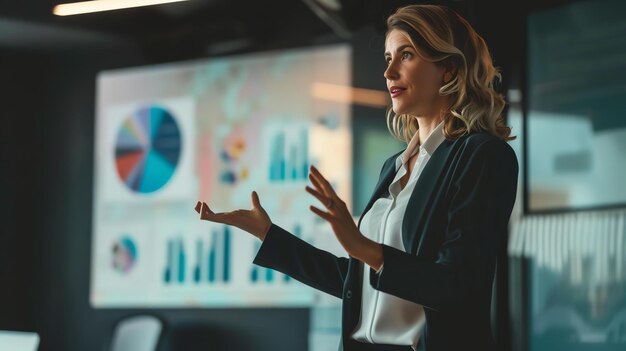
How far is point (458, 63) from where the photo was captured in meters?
1.66

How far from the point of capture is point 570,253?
462 centimetres

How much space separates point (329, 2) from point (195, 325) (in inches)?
99.0

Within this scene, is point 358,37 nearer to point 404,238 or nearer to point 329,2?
point 329,2

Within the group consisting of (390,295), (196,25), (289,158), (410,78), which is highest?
(196,25)

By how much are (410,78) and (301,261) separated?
1.36 feet

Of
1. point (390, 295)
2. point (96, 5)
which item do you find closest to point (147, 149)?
point (96, 5)

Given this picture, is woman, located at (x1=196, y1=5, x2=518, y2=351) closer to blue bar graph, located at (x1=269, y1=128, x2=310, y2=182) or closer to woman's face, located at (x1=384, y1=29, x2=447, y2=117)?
woman's face, located at (x1=384, y1=29, x2=447, y2=117)

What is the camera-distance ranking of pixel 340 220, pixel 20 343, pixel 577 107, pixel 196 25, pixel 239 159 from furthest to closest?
pixel 196 25 < pixel 239 159 < pixel 577 107 < pixel 20 343 < pixel 340 220

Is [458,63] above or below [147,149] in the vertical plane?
below

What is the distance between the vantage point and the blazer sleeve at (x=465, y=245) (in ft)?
4.63

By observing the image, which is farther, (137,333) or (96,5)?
(137,333)

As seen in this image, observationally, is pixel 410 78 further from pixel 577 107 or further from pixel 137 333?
pixel 137 333

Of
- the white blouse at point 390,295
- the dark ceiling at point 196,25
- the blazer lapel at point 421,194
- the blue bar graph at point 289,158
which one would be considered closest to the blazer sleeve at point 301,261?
the white blouse at point 390,295

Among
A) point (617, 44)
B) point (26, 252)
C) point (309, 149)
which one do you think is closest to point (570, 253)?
point (617, 44)
